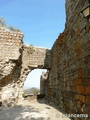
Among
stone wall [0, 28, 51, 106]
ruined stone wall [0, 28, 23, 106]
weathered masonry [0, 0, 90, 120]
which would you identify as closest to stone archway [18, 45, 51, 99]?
weathered masonry [0, 0, 90, 120]

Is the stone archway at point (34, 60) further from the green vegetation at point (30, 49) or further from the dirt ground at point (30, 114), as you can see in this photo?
the dirt ground at point (30, 114)

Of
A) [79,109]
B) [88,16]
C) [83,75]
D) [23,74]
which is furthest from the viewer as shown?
[23,74]

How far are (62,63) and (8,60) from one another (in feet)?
9.68

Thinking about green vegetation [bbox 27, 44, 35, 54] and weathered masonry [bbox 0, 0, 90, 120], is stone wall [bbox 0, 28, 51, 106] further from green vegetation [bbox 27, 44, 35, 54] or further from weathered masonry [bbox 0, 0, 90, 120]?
green vegetation [bbox 27, 44, 35, 54]

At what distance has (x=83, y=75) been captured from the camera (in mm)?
3172

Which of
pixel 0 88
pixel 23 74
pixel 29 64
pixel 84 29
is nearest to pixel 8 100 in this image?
pixel 0 88

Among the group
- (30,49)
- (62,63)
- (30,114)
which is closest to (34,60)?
(30,49)

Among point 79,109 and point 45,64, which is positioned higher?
point 45,64

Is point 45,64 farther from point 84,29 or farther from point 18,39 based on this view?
point 84,29

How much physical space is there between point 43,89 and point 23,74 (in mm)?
7399

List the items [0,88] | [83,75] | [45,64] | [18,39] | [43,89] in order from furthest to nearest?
[43,89] < [45,64] < [18,39] < [0,88] < [83,75]

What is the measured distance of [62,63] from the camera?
18.9 feet

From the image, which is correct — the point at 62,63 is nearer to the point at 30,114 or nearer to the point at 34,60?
the point at 30,114

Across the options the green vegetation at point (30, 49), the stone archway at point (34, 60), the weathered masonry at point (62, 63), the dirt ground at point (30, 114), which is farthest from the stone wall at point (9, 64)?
the green vegetation at point (30, 49)
